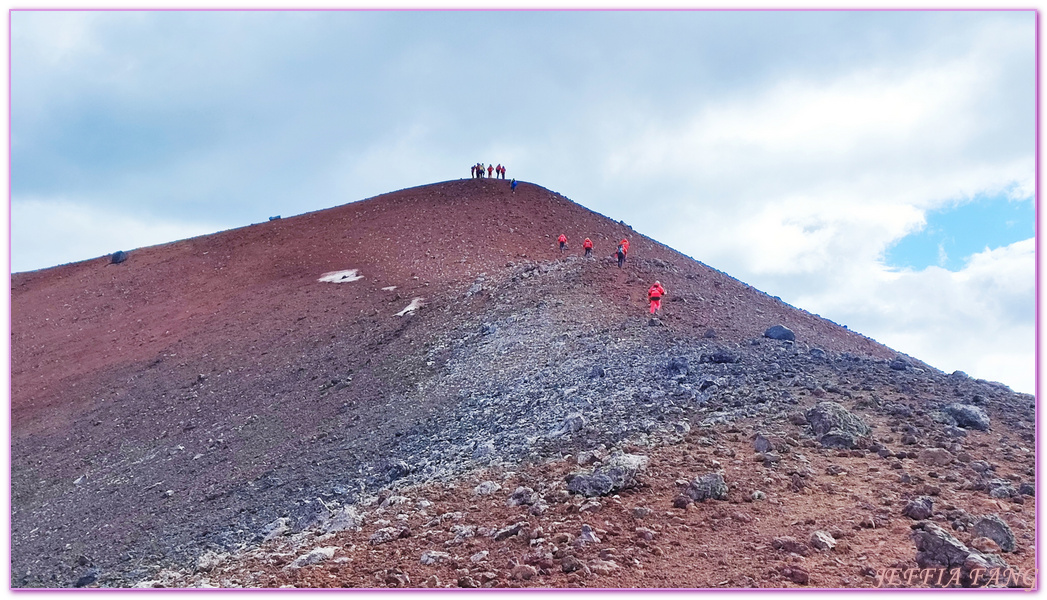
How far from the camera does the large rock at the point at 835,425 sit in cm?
818

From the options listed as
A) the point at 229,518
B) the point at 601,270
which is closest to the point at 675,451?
the point at 229,518

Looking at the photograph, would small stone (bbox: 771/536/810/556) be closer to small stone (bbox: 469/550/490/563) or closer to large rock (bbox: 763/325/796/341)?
small stone (bbox: 469/550/490/563)

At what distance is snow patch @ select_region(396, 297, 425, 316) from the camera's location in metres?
17.3

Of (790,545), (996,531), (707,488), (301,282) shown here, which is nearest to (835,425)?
(707,488)

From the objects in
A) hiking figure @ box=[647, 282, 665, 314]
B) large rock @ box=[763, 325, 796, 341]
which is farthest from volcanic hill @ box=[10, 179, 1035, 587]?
hiking figure @ box=[647, 282, 665, 314]

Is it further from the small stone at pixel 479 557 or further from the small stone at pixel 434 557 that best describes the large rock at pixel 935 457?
the small stone at pixel 434 557

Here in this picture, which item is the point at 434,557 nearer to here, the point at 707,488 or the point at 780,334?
Result: the point at 707,488

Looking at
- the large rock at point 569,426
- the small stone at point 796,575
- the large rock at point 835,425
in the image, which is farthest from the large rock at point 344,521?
the large rock at point 835,425

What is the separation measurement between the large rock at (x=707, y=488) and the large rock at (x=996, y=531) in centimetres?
204

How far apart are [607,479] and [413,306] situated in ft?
35.6

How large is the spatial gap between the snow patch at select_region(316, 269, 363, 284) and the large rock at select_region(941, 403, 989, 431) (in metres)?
15.6

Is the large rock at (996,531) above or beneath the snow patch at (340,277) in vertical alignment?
beneath

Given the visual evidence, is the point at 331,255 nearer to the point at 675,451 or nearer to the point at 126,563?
the point at 126,563

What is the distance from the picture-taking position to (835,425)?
331 inches
